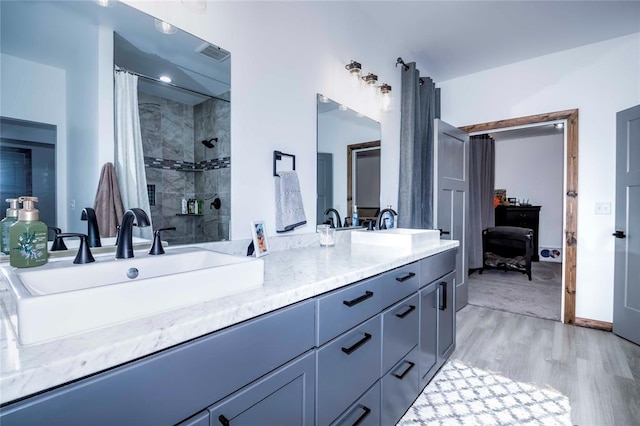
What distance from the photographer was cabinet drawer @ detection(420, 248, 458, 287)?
5.54 ft

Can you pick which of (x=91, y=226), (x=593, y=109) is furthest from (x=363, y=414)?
(x=593, y=109)

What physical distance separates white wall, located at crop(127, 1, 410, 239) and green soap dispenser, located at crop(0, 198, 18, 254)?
0.78m

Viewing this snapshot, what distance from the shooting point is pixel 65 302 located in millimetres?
554

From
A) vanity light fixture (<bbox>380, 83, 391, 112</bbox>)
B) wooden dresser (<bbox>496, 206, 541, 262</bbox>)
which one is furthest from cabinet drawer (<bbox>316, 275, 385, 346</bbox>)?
wooden dresser (<bbox>496, 206, 541, 262</bbox>)

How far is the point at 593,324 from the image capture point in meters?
2.90

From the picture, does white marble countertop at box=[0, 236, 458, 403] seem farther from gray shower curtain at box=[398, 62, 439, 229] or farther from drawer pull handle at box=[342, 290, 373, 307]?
gray shower curtain at box=[398, 62, 439, 229]

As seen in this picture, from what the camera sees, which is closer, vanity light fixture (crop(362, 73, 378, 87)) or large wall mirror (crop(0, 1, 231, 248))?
large wall mirror (crop(0, 1, 231, 248))

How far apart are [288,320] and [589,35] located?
370 centimetres

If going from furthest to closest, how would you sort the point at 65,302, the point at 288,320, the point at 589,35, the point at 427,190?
the point at 427,190 → the point at 589,35 → the point at 288,320 → the point at 65,302

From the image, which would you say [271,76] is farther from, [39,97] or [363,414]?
[363,414]

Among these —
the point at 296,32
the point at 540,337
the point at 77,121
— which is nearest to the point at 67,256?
the point at 77,121

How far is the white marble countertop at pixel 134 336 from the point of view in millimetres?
459

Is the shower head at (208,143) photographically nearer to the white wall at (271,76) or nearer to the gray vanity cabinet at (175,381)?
the white wall at (271,76)

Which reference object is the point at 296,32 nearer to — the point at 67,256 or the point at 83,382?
the point at 67,256
